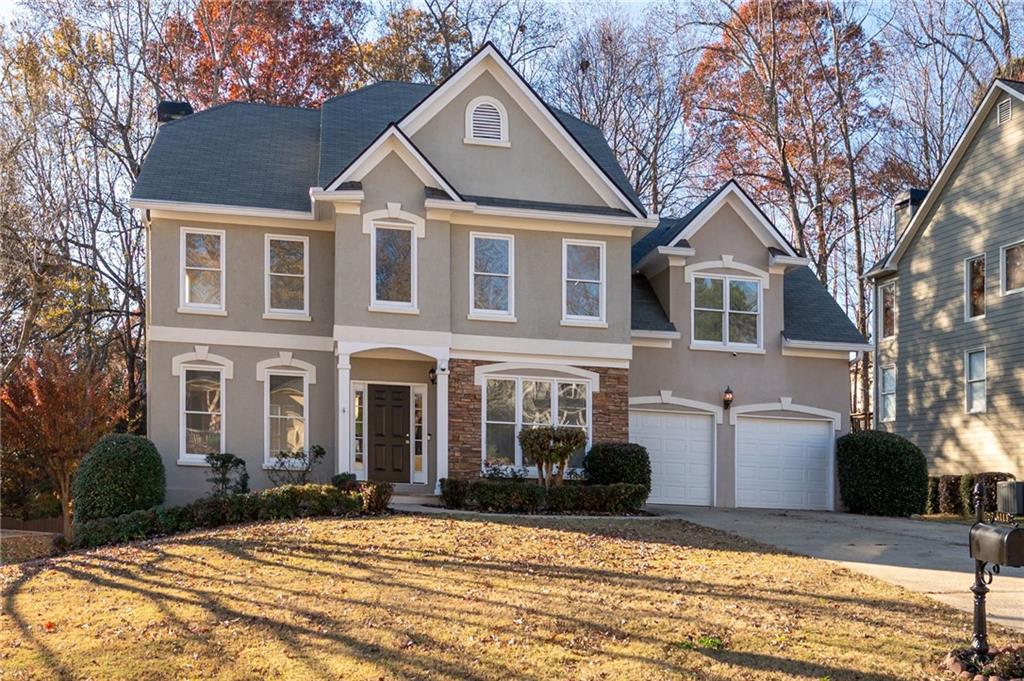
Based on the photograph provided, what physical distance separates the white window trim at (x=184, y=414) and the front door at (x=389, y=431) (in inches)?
106

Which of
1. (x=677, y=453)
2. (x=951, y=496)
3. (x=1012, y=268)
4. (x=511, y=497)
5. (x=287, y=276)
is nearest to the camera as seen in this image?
(x=511, y=497)

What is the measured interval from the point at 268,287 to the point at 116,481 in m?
4.75

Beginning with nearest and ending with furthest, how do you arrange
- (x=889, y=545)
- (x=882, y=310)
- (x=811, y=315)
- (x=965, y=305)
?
(x=889, y=545) < (x=811, y=315) < (x=965, y=305) < (x=882, y=310)

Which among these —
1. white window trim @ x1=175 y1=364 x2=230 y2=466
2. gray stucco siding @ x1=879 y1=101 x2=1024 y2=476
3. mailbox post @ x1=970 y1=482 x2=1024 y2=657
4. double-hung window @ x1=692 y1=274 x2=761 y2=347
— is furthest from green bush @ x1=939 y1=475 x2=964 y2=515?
mailbox post @ x1=970 y1=482 x2=1024 y2=657

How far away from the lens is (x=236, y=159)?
22.8 metres

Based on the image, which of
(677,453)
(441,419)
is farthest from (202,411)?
(677,453)

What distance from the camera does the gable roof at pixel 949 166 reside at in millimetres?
25344

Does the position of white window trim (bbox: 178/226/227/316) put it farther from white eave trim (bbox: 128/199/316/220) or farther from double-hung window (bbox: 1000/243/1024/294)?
double-hung window (bbox: 1000/243/1024/294)

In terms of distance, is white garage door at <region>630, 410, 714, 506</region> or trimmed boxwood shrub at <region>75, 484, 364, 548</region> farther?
white garage door at <region>630, 410, 714, 506</region>

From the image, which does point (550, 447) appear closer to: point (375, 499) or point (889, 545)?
point (375, 499)

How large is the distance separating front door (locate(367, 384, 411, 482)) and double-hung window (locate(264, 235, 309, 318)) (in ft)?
6.91

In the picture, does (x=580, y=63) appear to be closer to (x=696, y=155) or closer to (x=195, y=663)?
(x=696, y=155)

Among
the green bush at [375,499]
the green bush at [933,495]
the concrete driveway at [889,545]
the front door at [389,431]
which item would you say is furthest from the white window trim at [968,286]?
the green bush at [375,499]

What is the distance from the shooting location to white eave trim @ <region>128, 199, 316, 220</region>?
20719 mm
